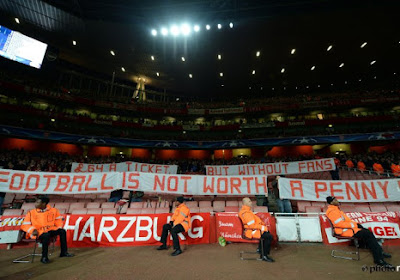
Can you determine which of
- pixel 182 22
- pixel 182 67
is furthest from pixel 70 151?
pixel 182 22

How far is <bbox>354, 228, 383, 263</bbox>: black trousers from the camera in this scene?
4.08 meters

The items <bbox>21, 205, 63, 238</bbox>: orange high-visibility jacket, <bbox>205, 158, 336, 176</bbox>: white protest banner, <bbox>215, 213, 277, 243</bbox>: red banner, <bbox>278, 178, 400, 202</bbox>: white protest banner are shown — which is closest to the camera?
<bbox>21, 205, 63, 238</bbox>: orange high-visibility jacket

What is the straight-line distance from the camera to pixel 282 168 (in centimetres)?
1457

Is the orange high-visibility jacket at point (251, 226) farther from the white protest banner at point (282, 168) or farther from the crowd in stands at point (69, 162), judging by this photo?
the crowd in stands at point (69, 162)

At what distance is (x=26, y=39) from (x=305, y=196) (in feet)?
102

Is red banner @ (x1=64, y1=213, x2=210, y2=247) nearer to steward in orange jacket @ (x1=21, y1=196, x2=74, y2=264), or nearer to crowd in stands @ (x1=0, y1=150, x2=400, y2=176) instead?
steward in orange jacket @ (x1=21, y1=196, x2=74, y2=264)

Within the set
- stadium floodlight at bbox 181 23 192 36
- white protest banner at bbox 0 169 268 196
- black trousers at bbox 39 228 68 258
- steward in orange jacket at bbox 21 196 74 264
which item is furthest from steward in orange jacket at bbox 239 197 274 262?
stadium floodlight at bbox 181 23 192 36

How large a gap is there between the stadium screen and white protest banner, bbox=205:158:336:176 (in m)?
23.6

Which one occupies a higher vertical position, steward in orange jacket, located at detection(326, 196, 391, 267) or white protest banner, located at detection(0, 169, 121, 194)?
white protest banner, located at detection(0, 169, 121, 194)

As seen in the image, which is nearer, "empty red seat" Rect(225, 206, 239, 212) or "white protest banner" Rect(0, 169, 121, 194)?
"empty red seat" Rect(225, 206, 239, 212)

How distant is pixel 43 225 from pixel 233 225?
539cm

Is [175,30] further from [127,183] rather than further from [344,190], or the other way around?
[344,190]

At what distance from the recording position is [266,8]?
17.0m

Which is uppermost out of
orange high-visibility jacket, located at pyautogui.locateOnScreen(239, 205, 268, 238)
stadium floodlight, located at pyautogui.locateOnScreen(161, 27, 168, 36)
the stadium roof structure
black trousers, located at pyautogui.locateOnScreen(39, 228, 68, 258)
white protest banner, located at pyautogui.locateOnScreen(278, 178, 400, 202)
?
the stadium roof structure
